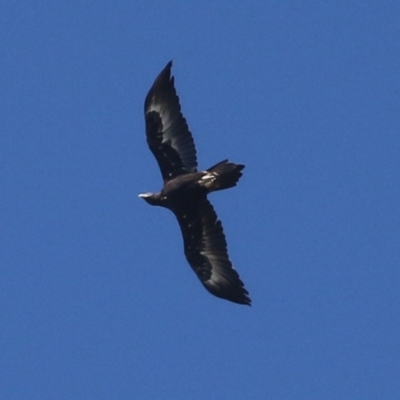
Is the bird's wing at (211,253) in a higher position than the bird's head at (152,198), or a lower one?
lower

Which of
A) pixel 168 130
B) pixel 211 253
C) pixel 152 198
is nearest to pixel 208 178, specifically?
pixel 152 198

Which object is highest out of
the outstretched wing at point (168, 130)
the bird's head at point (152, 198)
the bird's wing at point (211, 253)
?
the outstretched wing at point (168, 130)

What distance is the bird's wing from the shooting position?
2452cm

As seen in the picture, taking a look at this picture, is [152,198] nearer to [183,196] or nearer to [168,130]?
[183,196]

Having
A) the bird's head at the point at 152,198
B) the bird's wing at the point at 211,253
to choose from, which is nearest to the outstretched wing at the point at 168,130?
the bird's head at the point at 152,198

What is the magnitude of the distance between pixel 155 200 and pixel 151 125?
1.72 m

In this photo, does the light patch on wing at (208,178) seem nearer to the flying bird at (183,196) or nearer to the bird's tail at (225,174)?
the bird's tail at (225,174)

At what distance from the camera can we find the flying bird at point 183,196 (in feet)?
79.2

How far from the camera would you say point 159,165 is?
2459 cm

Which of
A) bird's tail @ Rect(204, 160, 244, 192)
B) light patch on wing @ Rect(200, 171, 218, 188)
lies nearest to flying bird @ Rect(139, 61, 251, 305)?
light patch on wing @ Rect(200, 171, 218, 188)

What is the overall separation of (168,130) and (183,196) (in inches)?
62.8

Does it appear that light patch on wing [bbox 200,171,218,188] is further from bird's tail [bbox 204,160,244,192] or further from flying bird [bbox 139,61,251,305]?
flying bird [bbox 139,61,251,305]

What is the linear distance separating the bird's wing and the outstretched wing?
3.35 ft

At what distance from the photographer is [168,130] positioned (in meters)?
24.5
